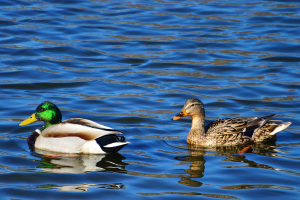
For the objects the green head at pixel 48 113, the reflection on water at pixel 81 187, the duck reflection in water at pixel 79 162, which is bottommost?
the reflection on water at pixel 81 187

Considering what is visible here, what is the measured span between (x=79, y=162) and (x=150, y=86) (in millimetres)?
4137

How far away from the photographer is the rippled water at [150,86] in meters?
6.60

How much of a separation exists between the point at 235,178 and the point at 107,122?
3.09 meters

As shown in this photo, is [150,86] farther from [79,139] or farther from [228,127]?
[79,139]

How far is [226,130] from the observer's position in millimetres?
8320

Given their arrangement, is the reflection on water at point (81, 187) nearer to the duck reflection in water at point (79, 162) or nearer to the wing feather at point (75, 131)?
the duck reflection in water at point (79, 162)

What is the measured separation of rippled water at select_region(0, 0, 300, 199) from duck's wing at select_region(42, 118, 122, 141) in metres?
0.35

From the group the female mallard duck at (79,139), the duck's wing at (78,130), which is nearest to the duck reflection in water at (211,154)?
the female mallard duck at (79,139)

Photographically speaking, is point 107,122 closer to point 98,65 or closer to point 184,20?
point 98,65

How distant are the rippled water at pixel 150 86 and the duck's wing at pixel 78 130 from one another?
1.14 ft

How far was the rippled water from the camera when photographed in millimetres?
6598

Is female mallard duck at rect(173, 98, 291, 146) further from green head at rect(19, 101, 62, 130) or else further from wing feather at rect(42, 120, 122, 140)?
green head at rect(19, 101, 62, 130)

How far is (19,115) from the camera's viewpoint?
9.23 meters

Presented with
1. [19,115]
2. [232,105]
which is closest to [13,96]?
[19,115]
